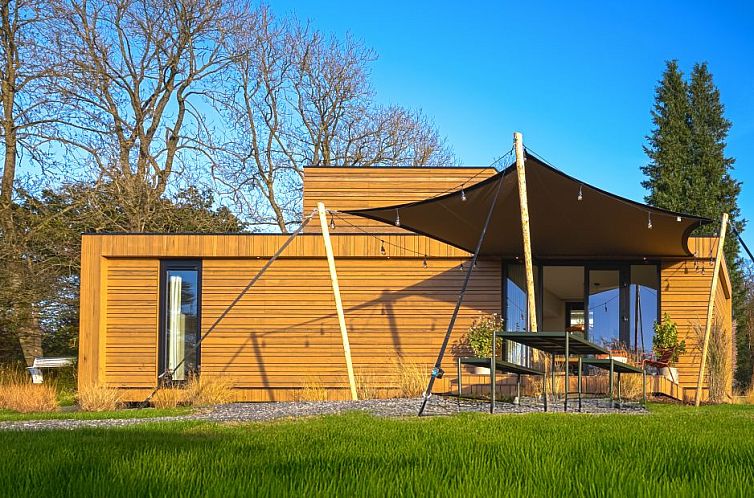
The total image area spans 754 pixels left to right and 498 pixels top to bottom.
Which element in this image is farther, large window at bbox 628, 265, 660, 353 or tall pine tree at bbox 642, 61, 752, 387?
tall pine tree at bbox 642, 61, 752, 387

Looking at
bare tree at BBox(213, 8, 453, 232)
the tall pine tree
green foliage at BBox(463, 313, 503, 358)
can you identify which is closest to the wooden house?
green foliage at BBox(463, 313, 503, 358)

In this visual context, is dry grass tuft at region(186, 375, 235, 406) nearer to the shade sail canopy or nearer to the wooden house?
the wooden house

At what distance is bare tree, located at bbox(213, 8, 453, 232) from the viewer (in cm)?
2366

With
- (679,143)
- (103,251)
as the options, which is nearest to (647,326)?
(103,251)

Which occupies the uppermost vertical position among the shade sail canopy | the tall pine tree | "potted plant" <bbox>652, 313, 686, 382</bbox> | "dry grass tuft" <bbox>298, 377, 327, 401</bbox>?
the tall pine tree

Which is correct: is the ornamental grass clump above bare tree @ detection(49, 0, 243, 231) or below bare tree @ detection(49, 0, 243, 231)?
below

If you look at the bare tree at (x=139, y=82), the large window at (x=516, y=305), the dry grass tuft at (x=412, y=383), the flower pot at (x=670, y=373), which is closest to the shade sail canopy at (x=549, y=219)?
the large window at (x=516, y=305)

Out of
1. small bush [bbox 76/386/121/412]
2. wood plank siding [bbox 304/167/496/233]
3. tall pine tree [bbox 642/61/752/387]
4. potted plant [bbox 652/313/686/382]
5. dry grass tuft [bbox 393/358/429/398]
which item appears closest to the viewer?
small bush [bbox 76/386/121/412]

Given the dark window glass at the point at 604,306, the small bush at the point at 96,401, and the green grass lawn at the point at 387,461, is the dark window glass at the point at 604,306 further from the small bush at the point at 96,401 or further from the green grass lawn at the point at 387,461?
the green grass lawn at the point at 387,461

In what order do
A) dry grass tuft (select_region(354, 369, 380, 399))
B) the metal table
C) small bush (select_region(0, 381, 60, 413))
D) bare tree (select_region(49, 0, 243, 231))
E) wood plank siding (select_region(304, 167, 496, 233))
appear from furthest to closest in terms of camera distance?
bare tree (select_region(49, 0, 243, 231)), wood plank siding (select_region(304, 167, 496, 233)), dry grass tuft (select_region(354, 369, 380, 399)), small bush (select_region(0, 381, 60, 413)), the metal table

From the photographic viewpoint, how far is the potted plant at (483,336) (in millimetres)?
12133

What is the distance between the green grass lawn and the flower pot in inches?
282

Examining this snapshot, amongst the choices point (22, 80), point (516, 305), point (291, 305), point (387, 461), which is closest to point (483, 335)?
point (516, 305)

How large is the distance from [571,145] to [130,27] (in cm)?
1236
